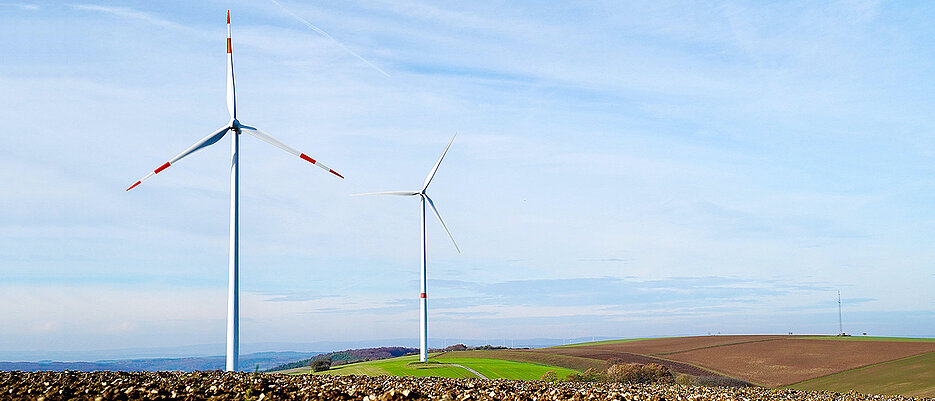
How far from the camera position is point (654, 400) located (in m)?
18.1

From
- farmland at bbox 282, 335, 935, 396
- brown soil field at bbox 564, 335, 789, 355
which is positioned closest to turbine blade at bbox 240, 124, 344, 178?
farmland at bbox 282, 335, 935, 396

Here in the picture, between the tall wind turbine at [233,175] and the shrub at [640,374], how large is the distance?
75.9 feet

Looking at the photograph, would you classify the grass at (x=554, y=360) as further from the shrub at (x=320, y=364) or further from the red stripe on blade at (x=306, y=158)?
the red stripe on blade at (x=306, y=158)

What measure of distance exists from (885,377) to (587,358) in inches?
1001

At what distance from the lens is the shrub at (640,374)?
155 feet

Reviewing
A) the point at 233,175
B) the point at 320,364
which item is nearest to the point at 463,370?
the point at 320,364

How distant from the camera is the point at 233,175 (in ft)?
133

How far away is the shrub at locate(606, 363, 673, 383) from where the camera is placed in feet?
155

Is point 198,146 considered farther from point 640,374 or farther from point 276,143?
point 640,374

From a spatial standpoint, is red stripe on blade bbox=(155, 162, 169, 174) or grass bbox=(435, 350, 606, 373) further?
grass bbox=(435, 350, 606, 373)

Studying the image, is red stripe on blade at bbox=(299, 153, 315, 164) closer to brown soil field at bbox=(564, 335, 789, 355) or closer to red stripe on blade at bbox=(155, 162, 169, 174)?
red stripe on blade at bbox=(155, 162, 169, 174)

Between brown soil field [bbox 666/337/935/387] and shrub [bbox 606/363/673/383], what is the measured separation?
48.9 ft

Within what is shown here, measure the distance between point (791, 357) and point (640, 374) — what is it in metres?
36.4

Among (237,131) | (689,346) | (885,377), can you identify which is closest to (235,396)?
(237,131)
